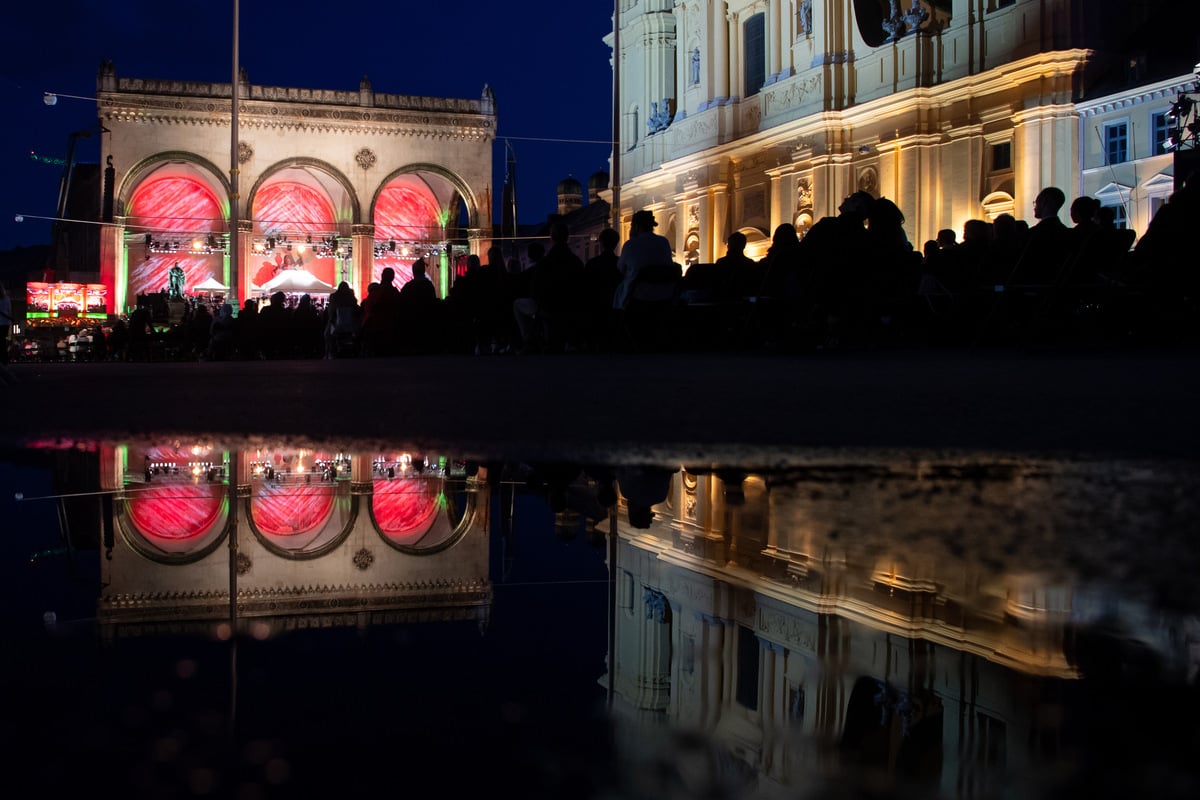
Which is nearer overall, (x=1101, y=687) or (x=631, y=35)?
(x=1101, y=687)

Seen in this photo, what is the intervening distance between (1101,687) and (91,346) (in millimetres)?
28498

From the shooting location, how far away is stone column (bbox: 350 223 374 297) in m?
37.9

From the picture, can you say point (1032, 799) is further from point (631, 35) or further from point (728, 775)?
point (631, 35)

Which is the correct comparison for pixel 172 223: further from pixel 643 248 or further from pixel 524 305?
pixel 643 248

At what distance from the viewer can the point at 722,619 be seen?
995 mm

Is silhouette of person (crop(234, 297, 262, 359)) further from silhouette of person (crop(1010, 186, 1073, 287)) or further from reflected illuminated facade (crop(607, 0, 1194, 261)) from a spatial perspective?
reflected illuminated facade (crop(607, 0, 1194, 261))

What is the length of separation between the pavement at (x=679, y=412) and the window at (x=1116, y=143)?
16693 mm

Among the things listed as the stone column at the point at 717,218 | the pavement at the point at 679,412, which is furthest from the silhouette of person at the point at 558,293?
the stone column at the point at 717,218

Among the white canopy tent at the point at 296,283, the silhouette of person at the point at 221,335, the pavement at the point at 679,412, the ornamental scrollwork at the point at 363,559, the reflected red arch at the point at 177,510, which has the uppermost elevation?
the white canopy tent at the point at 296,283

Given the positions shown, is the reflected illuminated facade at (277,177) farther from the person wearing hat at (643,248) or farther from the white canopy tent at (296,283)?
the person wearing hat at (643,248)

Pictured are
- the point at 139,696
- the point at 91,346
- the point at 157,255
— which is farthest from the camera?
the point at 157,255

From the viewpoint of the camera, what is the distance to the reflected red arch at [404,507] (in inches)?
60.9

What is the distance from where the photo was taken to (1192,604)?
3.33 feet

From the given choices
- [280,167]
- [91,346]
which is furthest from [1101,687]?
[280,167]
